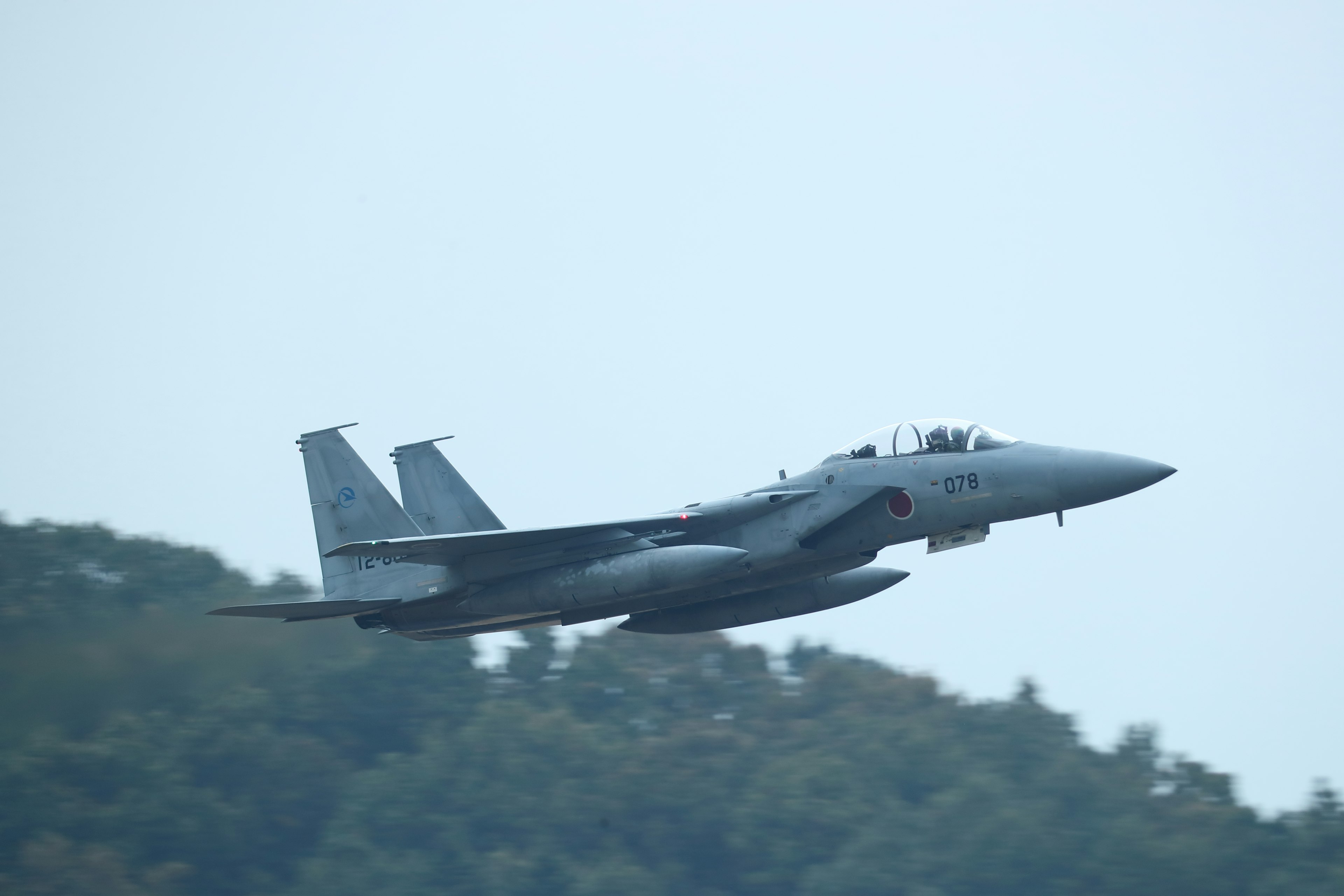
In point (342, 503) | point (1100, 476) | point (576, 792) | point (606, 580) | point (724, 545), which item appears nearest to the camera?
point (1100, 476)

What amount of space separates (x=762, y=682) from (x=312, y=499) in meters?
32.5

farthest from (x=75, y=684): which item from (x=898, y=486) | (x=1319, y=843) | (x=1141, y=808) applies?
(x=1319, y=843)

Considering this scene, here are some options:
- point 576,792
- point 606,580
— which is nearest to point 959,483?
point 606,580

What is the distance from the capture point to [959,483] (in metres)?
16.1

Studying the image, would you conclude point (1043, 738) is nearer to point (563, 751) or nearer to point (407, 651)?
point (563, 751)

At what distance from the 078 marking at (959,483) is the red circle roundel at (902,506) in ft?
1.41

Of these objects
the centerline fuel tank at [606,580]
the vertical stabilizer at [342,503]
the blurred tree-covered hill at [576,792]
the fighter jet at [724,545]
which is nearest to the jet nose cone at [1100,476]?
the fighter jet at [724,545]

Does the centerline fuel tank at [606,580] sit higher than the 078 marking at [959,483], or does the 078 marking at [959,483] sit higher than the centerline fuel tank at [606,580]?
the 078 marking at [959,483]

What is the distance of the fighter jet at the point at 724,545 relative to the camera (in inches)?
630

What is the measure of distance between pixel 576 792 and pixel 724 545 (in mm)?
28271

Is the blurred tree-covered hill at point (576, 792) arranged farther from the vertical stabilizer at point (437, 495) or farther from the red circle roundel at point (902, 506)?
the red circle roundel at point (902, 506)

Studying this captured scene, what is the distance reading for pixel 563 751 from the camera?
44375mm

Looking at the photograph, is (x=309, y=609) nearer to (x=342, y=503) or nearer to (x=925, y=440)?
(x=342, y=503)

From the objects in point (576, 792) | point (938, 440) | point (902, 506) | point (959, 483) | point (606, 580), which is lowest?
point (576, 792)
